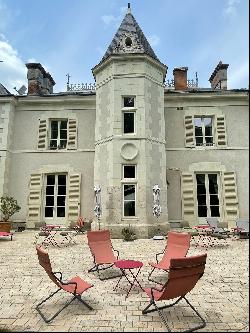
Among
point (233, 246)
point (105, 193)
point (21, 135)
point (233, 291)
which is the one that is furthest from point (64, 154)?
point (233, 291)

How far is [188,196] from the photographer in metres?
13.5

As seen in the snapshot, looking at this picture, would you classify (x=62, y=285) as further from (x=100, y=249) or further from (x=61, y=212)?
(x=61, y=212)

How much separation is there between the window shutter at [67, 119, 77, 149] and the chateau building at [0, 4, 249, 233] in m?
0.05

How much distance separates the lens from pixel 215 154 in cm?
1396

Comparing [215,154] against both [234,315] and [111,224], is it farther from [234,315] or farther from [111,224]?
[234,315]

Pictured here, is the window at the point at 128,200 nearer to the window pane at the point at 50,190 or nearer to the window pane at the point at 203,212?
the window pane at the point at 203,212

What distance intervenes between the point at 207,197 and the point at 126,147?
15.9ft

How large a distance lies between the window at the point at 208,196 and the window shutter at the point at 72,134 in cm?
655

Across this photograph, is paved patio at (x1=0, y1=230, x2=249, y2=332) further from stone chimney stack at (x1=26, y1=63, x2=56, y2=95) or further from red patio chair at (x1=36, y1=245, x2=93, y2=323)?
stone chimney stack at (x1=26, y1=63, x2=56, y2=95)

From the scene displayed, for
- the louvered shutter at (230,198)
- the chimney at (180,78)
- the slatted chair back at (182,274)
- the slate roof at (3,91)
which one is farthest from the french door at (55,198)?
the slatted chair back at (182,274)

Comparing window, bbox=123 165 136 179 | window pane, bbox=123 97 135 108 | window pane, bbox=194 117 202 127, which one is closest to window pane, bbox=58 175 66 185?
window, bbox=123 165 136 179

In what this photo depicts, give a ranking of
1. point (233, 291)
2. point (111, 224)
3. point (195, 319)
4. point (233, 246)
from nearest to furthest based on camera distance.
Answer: point (195, 319) < point (233, 291) < point (233, 246) < point (111, 224)

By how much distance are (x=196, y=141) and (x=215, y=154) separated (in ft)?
3.86

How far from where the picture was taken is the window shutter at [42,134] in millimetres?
14531
